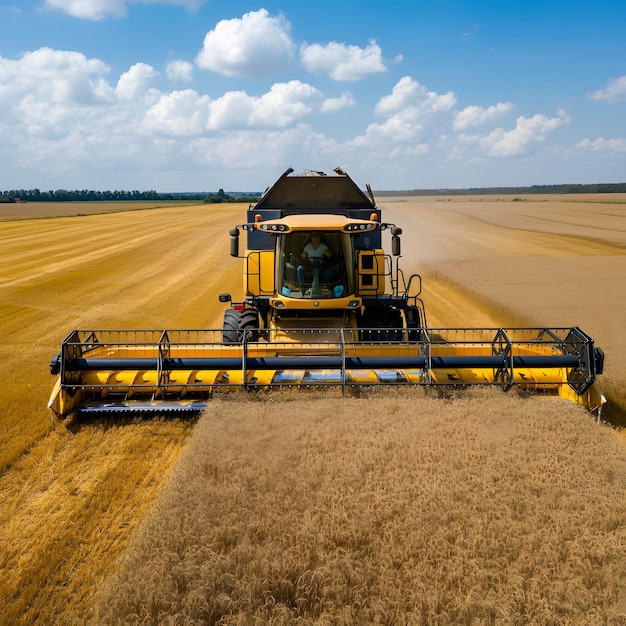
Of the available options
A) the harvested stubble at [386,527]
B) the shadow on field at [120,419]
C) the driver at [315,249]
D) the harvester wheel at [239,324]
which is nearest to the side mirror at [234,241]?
the harvester wheel at [239,324]

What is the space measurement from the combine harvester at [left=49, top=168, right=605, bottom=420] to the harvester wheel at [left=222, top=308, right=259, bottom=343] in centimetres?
2

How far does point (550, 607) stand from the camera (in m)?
3.06

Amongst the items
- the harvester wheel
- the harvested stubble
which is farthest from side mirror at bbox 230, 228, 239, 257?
the harvested stubble

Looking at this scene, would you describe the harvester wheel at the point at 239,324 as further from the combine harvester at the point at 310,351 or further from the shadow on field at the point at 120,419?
A: the shadow on field at the point at 120,419

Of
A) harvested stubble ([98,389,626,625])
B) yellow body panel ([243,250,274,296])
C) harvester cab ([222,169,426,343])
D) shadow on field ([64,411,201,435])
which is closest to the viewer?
harvested stubble ([98,389,626,625])

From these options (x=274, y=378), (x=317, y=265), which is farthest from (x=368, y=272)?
(x=274, y=378)

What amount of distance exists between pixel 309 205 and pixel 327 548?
21.2 feet

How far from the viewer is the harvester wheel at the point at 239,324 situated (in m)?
7.74

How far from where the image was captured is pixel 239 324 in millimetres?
7809

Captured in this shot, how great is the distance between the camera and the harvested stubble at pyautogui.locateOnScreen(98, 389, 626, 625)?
3.11 m

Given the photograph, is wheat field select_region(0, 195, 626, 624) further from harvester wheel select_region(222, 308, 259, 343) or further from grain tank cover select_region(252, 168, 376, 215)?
grain tank cover select_region(252, 168, 376, 215)

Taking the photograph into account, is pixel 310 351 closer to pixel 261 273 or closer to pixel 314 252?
pixel 314 252

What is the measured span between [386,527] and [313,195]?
248 inches

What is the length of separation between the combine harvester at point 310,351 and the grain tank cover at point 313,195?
0.92 feet
